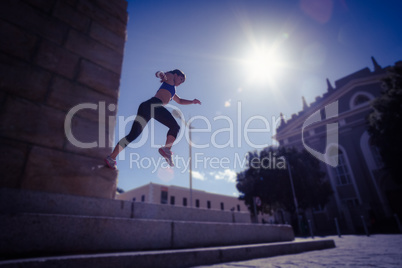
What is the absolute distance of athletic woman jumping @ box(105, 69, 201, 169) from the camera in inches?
86.7

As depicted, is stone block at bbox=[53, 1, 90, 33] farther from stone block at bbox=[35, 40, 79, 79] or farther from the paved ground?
the paved ground

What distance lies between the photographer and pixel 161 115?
2.40 metres

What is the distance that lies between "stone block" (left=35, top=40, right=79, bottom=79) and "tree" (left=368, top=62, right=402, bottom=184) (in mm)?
23196

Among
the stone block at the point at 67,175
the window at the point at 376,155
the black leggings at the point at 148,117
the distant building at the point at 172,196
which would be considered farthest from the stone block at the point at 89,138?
the window at the point at 376,155

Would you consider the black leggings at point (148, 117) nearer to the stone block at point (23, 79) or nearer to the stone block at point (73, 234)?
the stone block at point (73, 234)

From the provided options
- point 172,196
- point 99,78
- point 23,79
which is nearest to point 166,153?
point 99,78

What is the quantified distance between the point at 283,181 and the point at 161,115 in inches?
1015

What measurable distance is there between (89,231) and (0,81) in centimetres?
248

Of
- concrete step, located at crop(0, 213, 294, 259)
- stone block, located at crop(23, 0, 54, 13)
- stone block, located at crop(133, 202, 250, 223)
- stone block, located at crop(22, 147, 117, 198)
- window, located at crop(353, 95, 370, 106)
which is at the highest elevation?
window, located at crop(353, 95, 370, 106)

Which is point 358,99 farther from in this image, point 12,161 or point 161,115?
point 12,161

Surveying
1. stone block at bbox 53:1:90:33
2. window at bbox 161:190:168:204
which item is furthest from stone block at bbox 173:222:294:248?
window at bbox 161:190:168:204

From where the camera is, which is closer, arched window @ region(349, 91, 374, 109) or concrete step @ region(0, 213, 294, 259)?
concrete step @ region(0, 213, 294, 259)

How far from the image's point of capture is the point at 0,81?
2.94 meters

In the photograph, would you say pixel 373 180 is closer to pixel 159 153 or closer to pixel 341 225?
pixel 341 225
